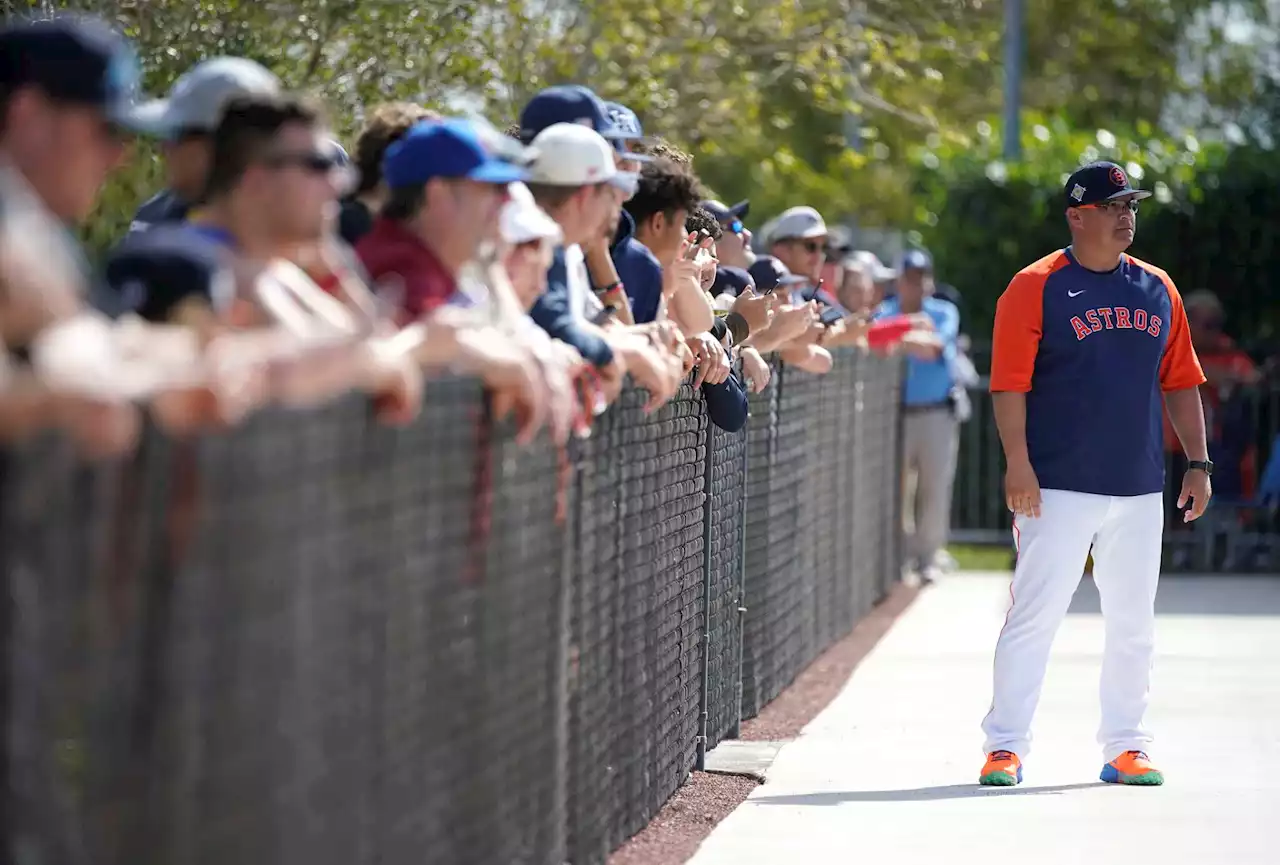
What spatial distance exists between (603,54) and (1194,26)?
26.0m

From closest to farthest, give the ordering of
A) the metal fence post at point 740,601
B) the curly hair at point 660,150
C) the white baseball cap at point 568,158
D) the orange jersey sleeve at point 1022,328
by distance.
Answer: the white baseball cap at point 568,158
the curly hair at point 660,150
the orange jersey sleeve at point 1022,328
the metal fence post at point 740,601

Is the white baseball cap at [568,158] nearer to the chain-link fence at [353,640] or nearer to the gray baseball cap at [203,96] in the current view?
the chain-link fence at [353,640]

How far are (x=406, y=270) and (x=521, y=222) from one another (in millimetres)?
377

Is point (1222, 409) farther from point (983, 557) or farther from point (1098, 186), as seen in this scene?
point (1098, 186)

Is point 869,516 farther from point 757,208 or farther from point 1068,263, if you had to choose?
point 757,208

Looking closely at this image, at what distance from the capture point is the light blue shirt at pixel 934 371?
1664 centimetres

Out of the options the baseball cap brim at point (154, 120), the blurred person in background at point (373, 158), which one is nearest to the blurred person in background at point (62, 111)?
the baseball cap brim at point (154, 120)

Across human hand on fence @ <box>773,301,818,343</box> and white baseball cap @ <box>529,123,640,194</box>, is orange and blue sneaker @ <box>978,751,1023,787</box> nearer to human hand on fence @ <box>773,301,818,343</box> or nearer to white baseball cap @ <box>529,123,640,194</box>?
human hand on fence @ <box>773,301,818,343</box>

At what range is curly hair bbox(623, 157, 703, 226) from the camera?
7.72 m

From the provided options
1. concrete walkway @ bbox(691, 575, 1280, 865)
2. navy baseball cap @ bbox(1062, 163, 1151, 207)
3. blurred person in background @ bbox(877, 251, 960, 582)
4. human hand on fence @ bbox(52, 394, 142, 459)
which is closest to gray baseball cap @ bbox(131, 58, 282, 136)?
human hand on fence @ bbox(52, 394, 142, 459)

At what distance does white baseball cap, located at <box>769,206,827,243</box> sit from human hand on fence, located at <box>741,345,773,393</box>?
2927mm

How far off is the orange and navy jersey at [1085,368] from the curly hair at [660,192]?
1417 millimetres

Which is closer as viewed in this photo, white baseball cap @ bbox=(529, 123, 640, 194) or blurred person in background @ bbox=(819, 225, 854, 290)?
white baseball cap @ bbox=(529, 123, 640, 194)

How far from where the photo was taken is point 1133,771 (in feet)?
27.8
